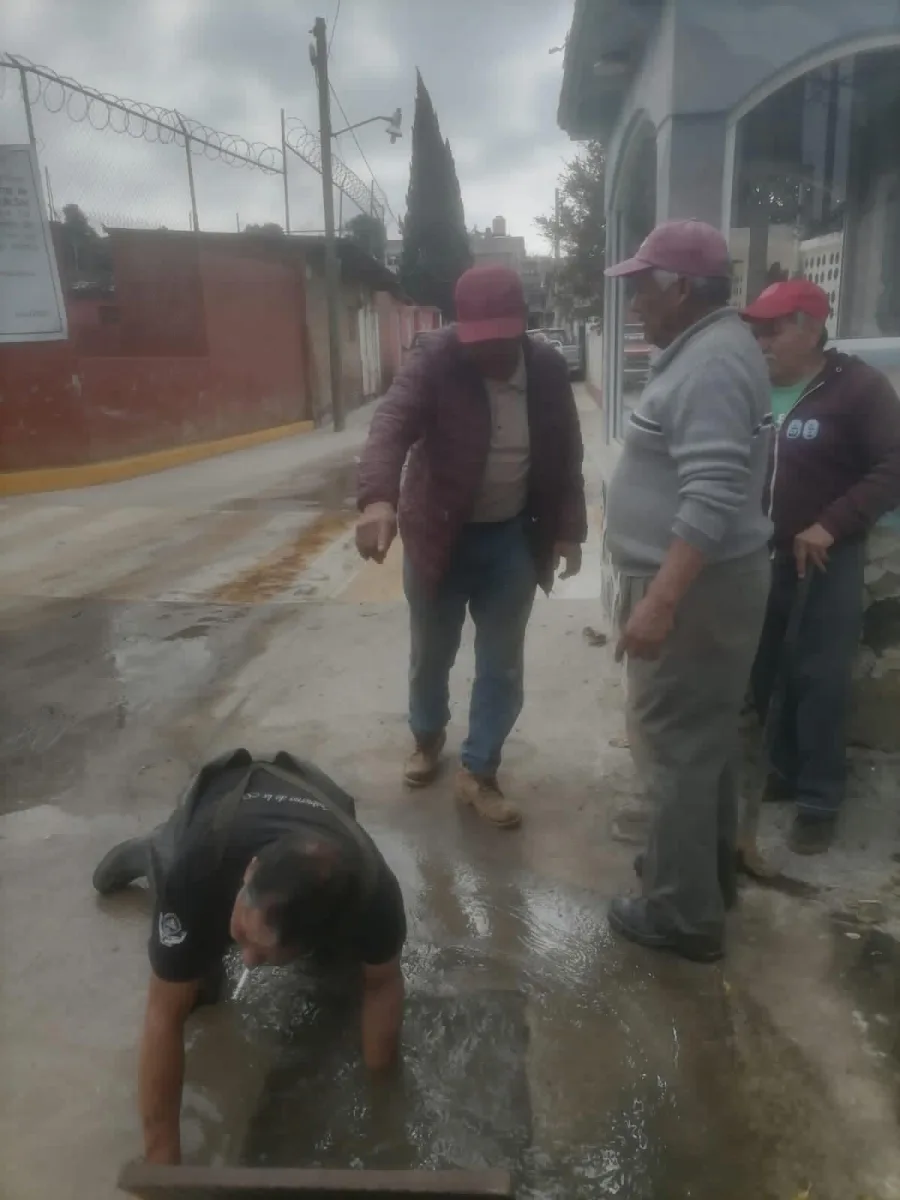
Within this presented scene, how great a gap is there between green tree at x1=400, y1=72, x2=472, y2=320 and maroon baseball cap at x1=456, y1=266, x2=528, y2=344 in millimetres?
33224

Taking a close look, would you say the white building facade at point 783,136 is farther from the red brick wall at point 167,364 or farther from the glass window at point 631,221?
the red brick wall at point 167,364

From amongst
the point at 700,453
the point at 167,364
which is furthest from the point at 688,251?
the point at 167,364

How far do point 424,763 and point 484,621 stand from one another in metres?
0.61

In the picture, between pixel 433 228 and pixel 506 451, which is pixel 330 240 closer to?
pixel 506 451

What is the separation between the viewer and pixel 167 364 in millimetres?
12508

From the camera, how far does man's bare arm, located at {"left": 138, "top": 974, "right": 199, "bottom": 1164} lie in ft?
6.05

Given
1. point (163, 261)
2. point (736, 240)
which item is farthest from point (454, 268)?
point (736, 240)

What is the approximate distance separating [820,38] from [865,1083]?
3.06 metres

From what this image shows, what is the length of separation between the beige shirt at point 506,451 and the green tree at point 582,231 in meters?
12.6

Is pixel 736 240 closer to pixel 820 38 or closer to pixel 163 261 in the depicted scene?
pixel 820 38

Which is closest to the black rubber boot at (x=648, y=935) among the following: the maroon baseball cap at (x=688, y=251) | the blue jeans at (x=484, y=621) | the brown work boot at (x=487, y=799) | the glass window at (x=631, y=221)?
the brown work boot at (x=487, y=799)

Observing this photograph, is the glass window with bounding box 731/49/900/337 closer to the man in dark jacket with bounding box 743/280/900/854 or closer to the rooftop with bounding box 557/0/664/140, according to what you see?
the rooftop with bounding box 557/0/664/140

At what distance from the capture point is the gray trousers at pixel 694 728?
7.29 feet

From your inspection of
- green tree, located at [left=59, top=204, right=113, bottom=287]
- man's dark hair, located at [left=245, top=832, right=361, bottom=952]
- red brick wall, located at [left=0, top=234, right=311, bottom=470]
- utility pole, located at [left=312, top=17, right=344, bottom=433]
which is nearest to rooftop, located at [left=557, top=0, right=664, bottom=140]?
man's dark hair, located at [left=245, top=832, right=361, bottom=952]
